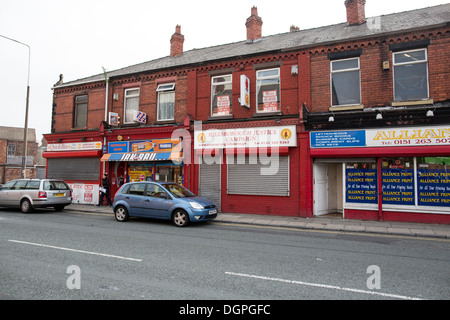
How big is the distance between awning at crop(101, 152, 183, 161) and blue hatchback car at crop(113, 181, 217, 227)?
11.4 feet

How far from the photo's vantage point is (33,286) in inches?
171

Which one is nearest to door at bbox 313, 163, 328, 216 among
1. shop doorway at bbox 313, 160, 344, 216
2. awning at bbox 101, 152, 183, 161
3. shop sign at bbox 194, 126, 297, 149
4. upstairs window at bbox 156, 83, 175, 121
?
shop doorway at bbox 313, 160, 344, 216

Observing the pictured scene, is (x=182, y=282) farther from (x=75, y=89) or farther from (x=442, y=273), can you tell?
(x=75, y=89)

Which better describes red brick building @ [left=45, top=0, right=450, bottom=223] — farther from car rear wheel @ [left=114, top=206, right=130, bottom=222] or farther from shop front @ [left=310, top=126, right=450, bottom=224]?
car rear wheel @ [left=114, top=206, right=130, bottom=222]

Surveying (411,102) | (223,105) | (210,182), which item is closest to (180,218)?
(210,182)

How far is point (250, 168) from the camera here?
44.5 feet

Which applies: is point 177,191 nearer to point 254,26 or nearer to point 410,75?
point 410,75

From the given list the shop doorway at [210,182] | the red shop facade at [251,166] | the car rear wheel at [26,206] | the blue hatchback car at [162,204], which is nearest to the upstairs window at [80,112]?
the car rear wheel at [26,206]

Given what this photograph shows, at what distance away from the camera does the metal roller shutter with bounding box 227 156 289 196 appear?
12.9 m

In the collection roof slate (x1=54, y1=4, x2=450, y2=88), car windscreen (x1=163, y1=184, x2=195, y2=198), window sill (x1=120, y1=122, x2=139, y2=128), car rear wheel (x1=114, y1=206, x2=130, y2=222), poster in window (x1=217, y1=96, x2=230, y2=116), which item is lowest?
car rear wheel (x1=114, y1=206, x2=130, y2=222)

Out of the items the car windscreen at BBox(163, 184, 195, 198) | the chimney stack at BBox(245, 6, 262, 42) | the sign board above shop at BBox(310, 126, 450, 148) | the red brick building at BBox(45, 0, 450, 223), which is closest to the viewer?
the sign board above shop at BBox(310, 126, 450, 148)

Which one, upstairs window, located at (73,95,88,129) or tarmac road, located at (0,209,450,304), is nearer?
tarmac road, located at (0,209,450,304)

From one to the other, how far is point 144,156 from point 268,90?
7.44 metres

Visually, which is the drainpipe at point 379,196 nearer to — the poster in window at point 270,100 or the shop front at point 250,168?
the shop front at point 250,168
